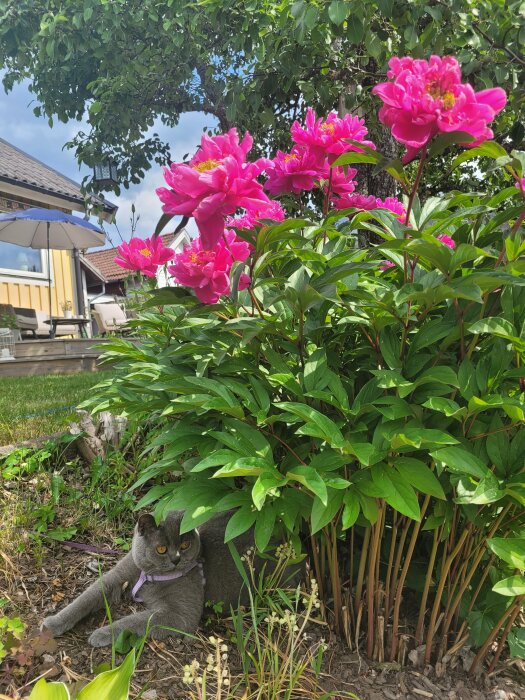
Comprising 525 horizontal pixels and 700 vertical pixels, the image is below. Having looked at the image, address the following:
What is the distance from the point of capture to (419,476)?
106 centimetres

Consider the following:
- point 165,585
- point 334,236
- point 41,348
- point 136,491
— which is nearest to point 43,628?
point 165,585

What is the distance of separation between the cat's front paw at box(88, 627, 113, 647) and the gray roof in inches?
337

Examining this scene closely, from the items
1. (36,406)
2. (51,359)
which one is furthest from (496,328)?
(51,359)

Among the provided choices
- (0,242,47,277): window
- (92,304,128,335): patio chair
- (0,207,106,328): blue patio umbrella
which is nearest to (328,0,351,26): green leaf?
(0,207,106,328): blue patio umbrella

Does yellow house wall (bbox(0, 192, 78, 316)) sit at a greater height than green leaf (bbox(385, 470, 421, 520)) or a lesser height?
greater

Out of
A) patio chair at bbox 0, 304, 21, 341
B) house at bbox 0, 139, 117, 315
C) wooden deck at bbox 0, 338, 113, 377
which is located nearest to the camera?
wooden deck at bbox 0, 338, 113, 377

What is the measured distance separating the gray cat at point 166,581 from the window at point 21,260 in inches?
404

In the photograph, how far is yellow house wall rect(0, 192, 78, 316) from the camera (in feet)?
34.6

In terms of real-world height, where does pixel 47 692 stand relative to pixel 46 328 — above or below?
below

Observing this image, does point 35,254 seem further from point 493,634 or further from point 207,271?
point 493,634

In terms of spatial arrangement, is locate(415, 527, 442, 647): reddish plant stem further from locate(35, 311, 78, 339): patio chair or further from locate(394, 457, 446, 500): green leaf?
locate(35, 311, 78, 339): patio chair

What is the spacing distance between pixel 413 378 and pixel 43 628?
47.7 inches

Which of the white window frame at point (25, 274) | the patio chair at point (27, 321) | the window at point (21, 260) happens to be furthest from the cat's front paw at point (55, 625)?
the window at point (21, 260)

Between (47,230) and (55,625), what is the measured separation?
29.2ft
